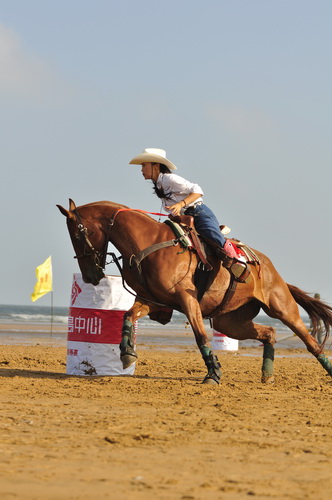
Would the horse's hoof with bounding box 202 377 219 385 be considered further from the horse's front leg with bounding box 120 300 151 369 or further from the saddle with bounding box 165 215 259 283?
the saddle with bounding box 165 215 259 283

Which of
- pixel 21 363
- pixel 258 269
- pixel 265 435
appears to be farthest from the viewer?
pixel 21 363

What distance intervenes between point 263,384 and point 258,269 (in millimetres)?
1514

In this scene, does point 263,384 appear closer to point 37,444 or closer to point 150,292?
point 150,292

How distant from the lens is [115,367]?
10148mm

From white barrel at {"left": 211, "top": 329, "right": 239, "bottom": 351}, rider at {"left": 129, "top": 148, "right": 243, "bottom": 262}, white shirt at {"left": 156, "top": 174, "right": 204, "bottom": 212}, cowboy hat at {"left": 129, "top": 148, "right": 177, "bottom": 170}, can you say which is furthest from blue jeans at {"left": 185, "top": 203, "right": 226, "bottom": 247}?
white barrel at {"left": 211, "top": 329, "right": 239, "bottom": 351}

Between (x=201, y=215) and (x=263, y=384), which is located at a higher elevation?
(x=201, y=215)

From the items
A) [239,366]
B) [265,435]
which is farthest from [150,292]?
[239,366]

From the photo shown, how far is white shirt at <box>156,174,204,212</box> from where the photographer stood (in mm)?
9484

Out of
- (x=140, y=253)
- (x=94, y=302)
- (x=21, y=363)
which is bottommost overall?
(x=21, y=363)

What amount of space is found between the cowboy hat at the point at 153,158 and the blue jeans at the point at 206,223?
616 millimetres

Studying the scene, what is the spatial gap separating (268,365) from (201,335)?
1.76 meters

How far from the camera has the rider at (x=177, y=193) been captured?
9.48 meters

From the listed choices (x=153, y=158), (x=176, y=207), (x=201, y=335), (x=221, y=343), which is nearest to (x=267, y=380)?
(x=201, y=335)

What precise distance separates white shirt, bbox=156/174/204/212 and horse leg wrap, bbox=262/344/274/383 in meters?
2.50
